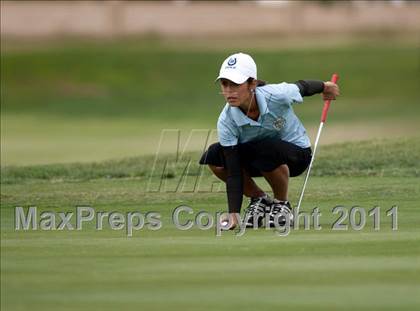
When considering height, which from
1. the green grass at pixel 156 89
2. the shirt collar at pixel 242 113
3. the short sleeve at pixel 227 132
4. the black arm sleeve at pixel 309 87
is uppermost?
the black arm sleeve at pixel 309 87

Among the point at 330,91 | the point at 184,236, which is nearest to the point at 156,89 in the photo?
the point at 330,91

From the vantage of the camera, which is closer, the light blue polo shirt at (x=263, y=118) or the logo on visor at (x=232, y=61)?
the logo on visor at (x=232, y=61)

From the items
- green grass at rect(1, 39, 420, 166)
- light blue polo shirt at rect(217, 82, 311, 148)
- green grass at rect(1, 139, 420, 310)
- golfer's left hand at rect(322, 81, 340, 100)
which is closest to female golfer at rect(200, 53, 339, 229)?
light blue polo shirt at rect(217, 82, 311, 148)

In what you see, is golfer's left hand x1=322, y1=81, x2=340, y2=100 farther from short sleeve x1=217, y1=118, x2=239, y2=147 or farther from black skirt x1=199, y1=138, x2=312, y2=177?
short sleeve x1=217, y1=118, x2=239, y2=147

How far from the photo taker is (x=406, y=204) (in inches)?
437

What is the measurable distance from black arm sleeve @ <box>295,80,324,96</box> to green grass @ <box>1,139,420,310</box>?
99 cm

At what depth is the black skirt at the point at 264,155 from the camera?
32.9 ft

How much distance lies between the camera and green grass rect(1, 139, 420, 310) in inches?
261

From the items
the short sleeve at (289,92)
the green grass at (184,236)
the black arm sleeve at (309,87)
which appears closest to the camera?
the green grass at (184,236)

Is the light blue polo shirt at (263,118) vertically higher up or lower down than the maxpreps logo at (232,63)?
lower down

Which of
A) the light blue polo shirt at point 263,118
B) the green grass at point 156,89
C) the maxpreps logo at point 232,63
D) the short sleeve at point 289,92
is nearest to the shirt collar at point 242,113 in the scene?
the light blue polo shirt at point 263,118

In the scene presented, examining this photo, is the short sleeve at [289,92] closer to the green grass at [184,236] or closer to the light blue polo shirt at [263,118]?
the light blue polo shirt at [263,118]

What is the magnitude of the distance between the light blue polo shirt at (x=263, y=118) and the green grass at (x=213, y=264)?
799mm

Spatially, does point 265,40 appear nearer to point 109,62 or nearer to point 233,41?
point 233,41
